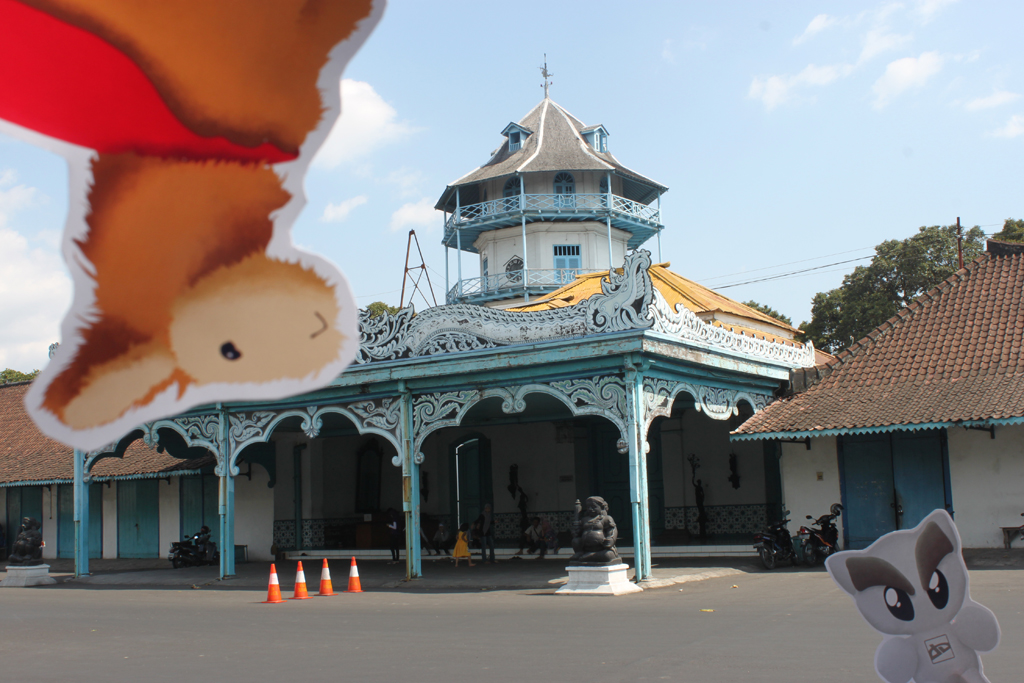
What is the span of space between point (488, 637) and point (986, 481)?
1059 cm

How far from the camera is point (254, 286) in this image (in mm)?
2307

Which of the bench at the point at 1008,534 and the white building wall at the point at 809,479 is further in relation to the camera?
the white building wall at the point at 809,479

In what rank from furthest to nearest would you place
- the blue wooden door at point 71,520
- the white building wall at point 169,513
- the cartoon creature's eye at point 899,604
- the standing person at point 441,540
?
the blue wooden door at point 71,520
the white building wall at point 169,513
the standing person at point 441,540
the cartoon creature's eye at point 899,604

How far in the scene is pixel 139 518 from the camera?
87.3 feet

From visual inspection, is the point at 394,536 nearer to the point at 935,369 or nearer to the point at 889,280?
the point at 935,369

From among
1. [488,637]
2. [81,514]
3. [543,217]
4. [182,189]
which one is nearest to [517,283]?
[543,217]

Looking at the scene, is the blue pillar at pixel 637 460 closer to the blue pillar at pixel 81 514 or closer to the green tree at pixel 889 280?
the blue pillar at pixel 81 514

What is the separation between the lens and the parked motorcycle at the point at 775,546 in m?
16.2

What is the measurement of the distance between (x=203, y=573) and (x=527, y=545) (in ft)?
22.8

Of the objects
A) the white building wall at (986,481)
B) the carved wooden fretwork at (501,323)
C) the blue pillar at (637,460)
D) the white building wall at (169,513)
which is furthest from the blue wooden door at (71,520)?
the white building wall at (986,481)

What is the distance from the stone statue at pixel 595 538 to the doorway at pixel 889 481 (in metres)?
5.68

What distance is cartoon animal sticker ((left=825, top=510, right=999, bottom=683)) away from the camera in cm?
405

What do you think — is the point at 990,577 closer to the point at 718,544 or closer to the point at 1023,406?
the point at 1023,406

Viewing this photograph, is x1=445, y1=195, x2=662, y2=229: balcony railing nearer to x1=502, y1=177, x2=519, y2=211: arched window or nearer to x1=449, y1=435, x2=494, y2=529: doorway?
x1=502, y1=177, x2=519, y2=211: arched window
